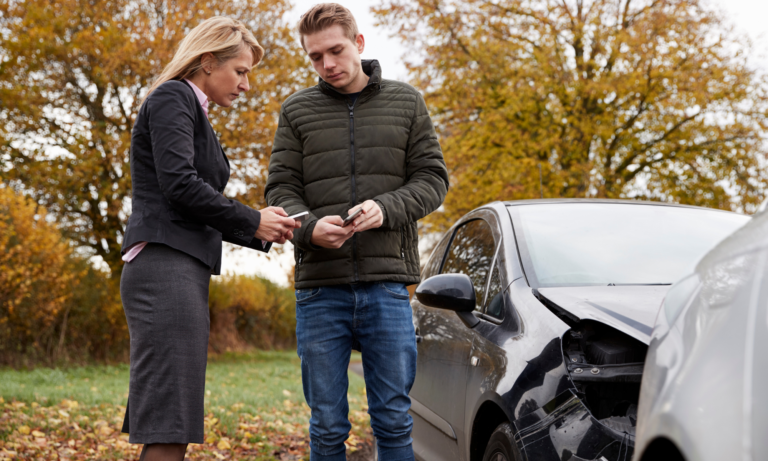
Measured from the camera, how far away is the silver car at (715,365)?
3.67 ft

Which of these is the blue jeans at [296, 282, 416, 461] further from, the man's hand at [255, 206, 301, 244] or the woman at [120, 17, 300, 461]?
the woman at [120, 17, 300, 461]

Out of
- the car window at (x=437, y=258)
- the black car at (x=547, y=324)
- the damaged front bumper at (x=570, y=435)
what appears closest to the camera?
the damaged front bumper at (x=570, y=435)

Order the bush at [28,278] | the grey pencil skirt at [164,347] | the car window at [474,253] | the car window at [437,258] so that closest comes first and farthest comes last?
the grey pencil skirt at [164,347] < the car window at [474,253] < the car window at [437,258] < the bush at [28,278]

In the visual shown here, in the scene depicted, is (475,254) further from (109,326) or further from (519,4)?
(519,4)

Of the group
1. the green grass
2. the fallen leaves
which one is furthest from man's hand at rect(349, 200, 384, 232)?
the green grass

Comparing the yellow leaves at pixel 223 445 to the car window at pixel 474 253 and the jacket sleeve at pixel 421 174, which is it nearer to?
the car window at pixel 474 253

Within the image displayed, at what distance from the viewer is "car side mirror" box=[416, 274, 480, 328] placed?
2.87 meters

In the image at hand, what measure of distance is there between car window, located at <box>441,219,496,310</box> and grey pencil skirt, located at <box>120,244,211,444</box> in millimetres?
1306

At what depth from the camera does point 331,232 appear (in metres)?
2.67

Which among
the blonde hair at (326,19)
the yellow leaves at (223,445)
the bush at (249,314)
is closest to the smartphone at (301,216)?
the blonde hair at (326,19)

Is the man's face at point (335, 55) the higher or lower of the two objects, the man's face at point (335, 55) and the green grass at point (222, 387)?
the higher

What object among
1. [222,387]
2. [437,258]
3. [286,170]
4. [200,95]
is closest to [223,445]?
[437,258]

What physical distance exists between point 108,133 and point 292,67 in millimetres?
4762

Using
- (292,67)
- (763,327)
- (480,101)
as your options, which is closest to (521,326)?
(763,327)
